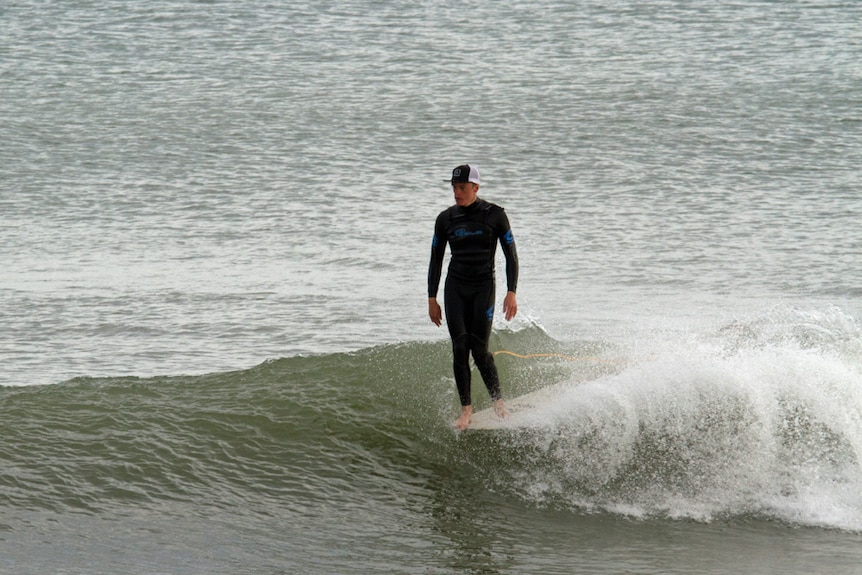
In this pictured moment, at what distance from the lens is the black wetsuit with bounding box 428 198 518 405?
25.7ft

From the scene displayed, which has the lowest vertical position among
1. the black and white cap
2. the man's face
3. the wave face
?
the wave face

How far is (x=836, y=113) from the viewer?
24.4 m

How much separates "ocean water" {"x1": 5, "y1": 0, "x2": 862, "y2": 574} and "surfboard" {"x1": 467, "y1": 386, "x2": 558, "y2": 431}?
0.24 feet

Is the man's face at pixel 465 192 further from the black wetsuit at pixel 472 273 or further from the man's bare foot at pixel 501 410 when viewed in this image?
the man's bare foot at pixel 501 410

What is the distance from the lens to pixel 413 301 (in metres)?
13.1

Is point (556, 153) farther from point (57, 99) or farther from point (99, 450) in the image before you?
point (99, 450)

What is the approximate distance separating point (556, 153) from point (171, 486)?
1534 centimetres

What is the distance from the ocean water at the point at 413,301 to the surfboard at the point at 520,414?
2.9 inches

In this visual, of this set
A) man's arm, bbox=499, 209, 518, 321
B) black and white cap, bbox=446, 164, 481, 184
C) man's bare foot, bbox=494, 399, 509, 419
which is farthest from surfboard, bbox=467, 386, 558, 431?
black and white cap, bbox=446, 164, 481, 184

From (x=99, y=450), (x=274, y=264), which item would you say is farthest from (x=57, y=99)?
(x=99, y=450)

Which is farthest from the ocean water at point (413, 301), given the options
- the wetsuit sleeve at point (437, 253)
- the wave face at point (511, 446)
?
the wetsuit sleeve at point (437, 253)

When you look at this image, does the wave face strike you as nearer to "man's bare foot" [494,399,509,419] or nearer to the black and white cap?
"man's bare foot" [494,399,509,419]

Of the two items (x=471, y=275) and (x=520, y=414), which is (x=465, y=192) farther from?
(x=520, y=414)

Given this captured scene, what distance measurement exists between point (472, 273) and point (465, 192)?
55 centimetres
